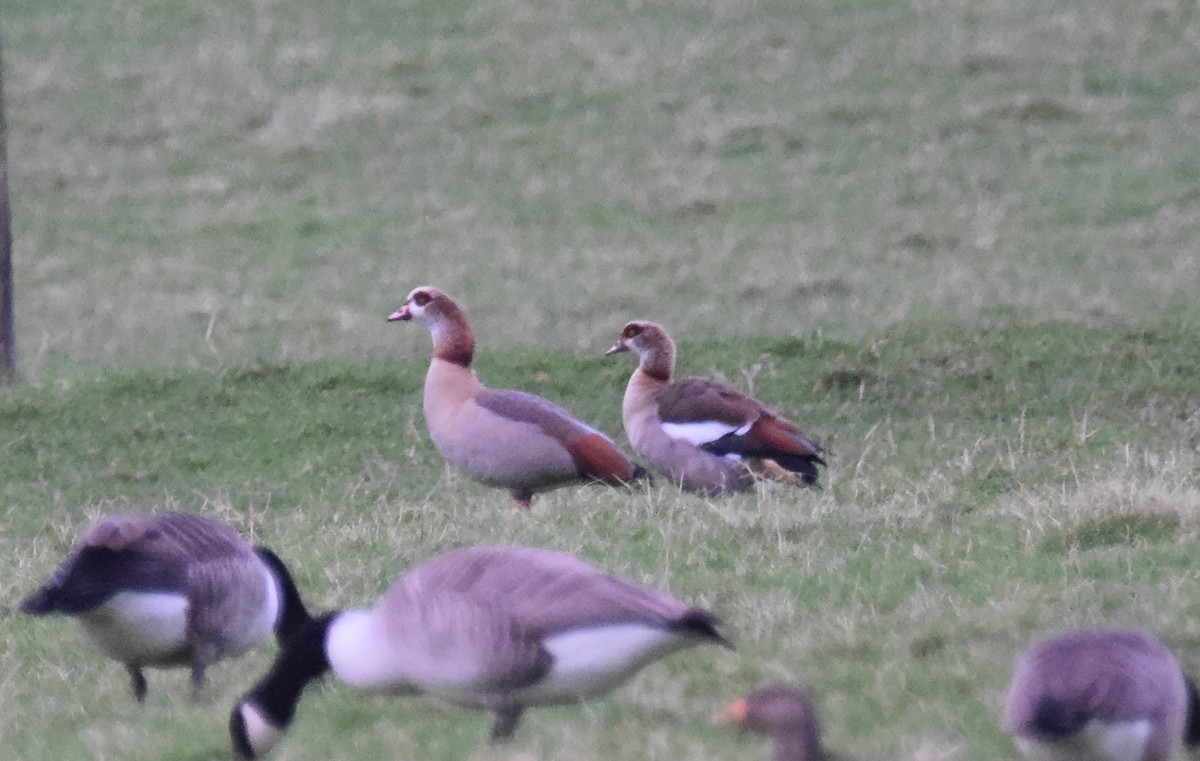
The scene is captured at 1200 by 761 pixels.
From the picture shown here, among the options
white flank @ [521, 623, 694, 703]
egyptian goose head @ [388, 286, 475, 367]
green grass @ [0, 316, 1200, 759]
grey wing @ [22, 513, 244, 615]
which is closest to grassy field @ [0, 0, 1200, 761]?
green grass @ [0, 316, 1200, 759]

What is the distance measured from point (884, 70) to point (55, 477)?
408 inches

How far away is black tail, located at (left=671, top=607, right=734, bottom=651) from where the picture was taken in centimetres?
423

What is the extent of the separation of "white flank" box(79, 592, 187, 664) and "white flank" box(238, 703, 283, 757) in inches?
34.7

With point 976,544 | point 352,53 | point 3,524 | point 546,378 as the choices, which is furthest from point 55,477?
point 352,53

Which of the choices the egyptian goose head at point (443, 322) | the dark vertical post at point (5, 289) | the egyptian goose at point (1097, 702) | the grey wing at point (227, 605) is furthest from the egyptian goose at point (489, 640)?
the dark vertical post at point (5, 289)

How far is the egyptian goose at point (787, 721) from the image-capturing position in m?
3.91

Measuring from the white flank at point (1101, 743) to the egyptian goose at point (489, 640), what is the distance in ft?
2.61

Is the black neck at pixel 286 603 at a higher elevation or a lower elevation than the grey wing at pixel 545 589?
lower

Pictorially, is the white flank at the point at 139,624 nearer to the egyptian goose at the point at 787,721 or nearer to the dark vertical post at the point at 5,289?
the egyptian goose at the point at 787,721

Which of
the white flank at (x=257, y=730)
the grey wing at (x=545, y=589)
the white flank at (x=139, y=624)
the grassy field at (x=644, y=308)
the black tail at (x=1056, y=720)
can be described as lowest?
the grassy field at (x=644, y=308)

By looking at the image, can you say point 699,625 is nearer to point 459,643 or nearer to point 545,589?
point 545,589

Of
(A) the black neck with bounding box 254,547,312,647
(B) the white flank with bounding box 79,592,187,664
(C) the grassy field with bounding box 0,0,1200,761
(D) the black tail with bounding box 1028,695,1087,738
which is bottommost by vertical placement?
(C) the grassy field with bounding box 0,0,1200,761

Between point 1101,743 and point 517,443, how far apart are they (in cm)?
474

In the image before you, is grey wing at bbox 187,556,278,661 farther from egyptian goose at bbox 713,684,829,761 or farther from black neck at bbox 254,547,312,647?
egyptian goose at bbox 713,684,829,761
